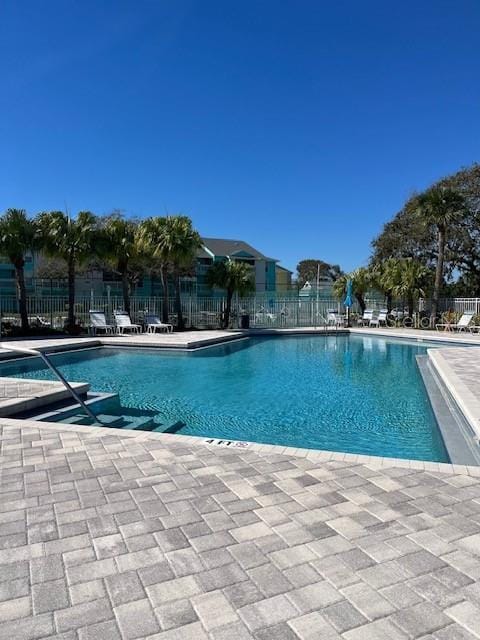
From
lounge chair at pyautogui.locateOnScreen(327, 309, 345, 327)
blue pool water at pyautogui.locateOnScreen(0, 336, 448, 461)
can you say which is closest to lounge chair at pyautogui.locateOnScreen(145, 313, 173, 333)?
blue pool water at pyautogui.locateOnScreen(0, 336, 448, 461)

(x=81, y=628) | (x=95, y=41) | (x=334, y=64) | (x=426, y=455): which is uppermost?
(x=334, y=64)

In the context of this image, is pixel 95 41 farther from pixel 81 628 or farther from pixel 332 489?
pixel 81 628

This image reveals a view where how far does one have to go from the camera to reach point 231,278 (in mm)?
21156

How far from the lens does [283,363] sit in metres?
12.6

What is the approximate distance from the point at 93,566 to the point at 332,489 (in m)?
1.79

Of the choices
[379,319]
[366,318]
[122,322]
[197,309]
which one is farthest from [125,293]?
[379,319]

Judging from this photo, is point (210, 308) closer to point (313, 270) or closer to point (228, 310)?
point (228, 310)

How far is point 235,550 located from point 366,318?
22469 millimetres

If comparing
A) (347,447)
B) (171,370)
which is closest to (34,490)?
(347,447)

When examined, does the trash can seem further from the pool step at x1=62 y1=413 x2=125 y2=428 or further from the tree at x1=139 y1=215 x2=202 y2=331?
the pool step at x1=62 y1=413 x2=125 y2=428

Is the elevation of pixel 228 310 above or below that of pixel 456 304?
below

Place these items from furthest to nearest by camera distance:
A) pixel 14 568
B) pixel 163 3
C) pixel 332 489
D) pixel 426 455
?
pixel 163 3
pixel 426 455
pixel 332 489
pixel 14 568

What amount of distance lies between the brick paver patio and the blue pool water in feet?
7.18

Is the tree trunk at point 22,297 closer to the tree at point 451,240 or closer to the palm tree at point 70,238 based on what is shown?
the palm tree at point 70,238
